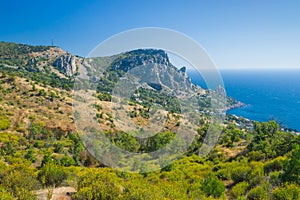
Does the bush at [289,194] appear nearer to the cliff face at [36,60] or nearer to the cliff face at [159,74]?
the cliff face at [159,74]

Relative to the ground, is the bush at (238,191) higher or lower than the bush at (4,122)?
lower

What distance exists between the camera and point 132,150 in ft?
83.1

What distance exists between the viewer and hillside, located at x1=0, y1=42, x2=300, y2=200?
9789mm

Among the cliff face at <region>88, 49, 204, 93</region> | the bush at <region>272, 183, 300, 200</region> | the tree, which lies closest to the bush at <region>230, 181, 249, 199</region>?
the tree

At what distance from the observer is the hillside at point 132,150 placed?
979 cm

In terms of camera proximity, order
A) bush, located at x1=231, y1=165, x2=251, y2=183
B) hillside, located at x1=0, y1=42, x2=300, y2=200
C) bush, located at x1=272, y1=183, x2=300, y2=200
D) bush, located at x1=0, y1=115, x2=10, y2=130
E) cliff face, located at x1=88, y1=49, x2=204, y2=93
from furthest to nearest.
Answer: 1. bush, located at x1=0, y1=115, x2=10, y2=130
2. cliff face, located at x1=88, y1=49, x2=204, y2=93
3. bush, located at x1=231, y1=165, x2=251, y2=183
4. hillside, located at x1=0, y1=42, x2=300, y2=200
5. bush, located at x1=272, y1=183, x2=300, y2=200

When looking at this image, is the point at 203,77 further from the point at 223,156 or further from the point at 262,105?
the point at 262,105

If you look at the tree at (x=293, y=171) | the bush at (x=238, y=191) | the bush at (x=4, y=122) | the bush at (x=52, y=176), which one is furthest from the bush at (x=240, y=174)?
the bush at (x=4, y=122)

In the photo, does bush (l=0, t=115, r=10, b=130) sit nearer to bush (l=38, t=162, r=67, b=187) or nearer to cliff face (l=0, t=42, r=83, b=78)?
bush (l=38, t=162, r=67, b=187)

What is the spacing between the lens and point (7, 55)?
101 meters

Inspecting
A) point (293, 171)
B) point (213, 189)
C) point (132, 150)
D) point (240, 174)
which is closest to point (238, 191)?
point (213, 189)

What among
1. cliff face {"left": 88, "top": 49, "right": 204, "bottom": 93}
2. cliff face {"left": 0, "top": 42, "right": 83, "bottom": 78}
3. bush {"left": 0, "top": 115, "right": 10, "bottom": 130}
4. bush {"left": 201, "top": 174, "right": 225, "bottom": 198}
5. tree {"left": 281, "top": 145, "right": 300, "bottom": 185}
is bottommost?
bush {"left": 201, "top": 174, "right": 225, "bottom": 198}

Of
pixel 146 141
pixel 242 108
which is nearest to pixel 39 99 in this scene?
pixel 146 141

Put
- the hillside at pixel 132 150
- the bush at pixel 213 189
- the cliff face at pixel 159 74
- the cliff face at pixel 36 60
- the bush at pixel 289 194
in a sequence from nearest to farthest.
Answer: the bush at pixel 289 194 < the hillside at pixel 132 150 < the bush at pixel 213 189 < the cliff face at pixel 159 74 < the cliff face at pixel 36 60
